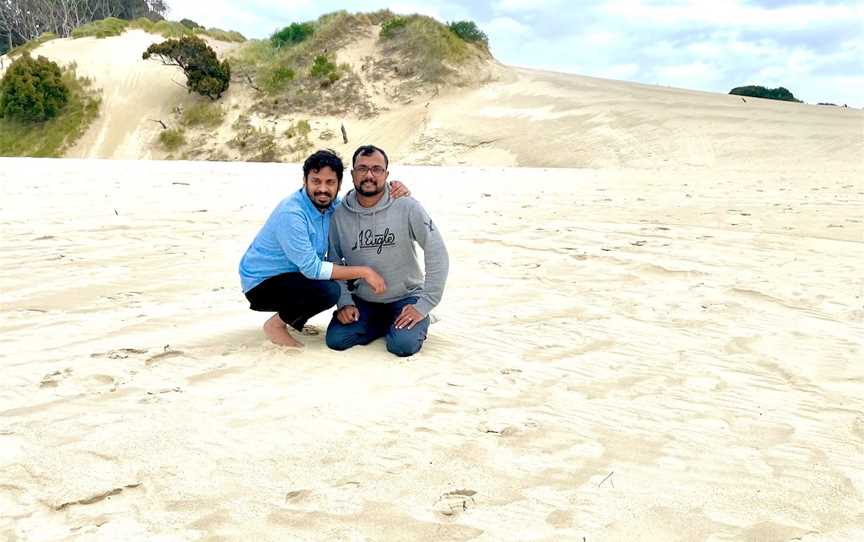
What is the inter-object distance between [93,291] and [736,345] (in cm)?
446

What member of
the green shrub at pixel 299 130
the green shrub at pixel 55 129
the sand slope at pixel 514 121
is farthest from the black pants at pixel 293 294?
the green shrub at pixel 55 129

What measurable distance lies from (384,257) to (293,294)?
0.58 meters

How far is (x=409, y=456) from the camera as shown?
8.82ft

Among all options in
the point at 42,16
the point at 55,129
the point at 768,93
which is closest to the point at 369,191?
the point at 55,129

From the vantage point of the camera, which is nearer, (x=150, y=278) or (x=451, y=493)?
(x=451, y=493)

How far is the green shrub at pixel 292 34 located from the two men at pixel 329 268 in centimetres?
3070

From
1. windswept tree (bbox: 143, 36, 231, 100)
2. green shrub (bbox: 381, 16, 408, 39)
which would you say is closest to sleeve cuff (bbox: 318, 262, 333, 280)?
windswept tree (bbox: 143, 36, 231, 100)

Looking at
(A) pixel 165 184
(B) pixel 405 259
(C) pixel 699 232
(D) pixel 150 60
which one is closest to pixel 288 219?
(B) pixel 405 259

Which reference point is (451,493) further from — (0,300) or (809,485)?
(0,300)

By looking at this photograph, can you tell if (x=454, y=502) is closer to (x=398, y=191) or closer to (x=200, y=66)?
(x=398, y=191)

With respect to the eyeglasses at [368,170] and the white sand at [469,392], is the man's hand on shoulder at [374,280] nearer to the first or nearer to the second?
the white sand at [469,392]

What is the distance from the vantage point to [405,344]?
152 inches

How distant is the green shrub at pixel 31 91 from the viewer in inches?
1148

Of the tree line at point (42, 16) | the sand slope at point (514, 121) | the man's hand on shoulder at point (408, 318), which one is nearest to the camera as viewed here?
the man's hand on shoulder at point (408, 318)
